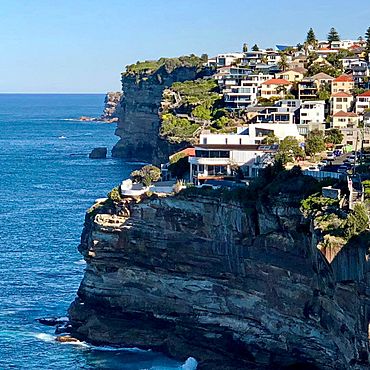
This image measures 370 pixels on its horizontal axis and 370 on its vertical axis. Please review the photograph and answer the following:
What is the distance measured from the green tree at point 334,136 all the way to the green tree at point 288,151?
5.17 m

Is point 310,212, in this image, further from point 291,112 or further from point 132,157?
point 132,157

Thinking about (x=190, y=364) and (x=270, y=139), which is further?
(x=270, y=139)

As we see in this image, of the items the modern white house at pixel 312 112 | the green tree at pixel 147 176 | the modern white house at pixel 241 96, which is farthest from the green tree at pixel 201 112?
the green tree at pixel 147 176

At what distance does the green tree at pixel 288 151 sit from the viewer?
58.9 m

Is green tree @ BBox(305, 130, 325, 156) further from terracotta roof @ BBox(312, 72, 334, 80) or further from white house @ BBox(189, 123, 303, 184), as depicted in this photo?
terracotta roof @ BBox(312, 72, 334, 80)

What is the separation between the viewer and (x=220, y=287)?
53750 mm

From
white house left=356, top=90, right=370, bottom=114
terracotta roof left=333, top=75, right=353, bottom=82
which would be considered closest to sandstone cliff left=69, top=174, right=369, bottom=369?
white house left=356, top=90, right=370, bottom=114

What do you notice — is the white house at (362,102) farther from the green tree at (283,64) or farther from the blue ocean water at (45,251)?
the blue ocean water at (45,251)

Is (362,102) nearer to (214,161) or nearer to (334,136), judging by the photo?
(334,136)

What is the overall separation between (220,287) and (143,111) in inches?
3930

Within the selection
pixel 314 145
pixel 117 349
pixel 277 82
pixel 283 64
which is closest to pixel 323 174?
pixel 314 145

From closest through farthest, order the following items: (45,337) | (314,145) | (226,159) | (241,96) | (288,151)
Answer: (45,337)
(226,159)
(288,151)
(314,145)
(241,96)

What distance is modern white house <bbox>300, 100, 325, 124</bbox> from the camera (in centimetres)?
8306

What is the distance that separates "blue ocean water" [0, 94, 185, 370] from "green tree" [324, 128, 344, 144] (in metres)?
19.9
